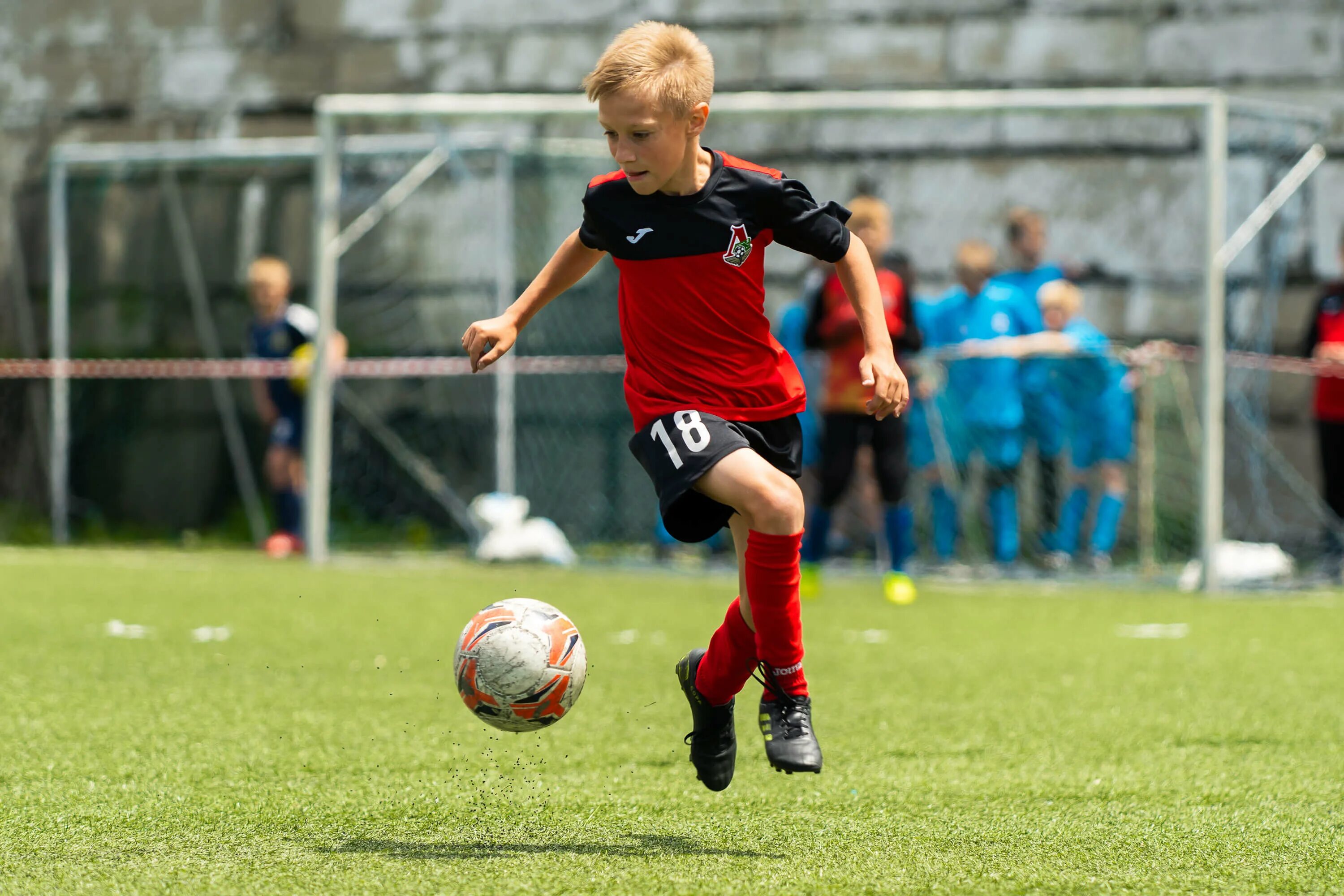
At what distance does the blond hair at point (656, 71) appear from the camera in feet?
12.6

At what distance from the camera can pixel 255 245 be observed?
13.1 m

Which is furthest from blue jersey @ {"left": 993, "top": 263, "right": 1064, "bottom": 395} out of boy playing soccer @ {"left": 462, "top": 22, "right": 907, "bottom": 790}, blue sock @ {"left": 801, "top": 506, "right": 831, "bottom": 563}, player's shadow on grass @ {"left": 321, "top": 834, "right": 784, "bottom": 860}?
player's shadow on grass @ {"left": 321, "top": 834, "right": 784, "bottom": 860}

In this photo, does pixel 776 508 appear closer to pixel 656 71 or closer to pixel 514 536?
pixel 656 71

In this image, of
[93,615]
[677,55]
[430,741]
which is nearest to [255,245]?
[93,615]

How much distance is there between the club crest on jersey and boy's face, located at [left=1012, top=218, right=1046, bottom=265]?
21.9 ft

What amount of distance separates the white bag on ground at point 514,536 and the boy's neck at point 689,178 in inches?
275

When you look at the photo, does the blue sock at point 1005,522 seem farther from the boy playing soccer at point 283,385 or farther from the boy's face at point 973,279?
the boy playing soccer at point 283,385

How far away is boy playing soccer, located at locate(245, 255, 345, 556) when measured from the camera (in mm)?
11859

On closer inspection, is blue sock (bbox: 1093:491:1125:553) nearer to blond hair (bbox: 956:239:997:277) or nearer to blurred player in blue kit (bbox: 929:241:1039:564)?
blurred player in blue kit (bbox: 929:241:1039:564)

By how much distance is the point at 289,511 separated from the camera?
1195 cm

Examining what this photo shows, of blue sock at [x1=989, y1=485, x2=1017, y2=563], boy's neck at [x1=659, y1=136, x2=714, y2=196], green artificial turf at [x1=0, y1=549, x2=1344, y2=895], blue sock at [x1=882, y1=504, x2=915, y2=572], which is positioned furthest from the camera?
blue sock at [x1=989, y1=485, x2=1017, y2=563]

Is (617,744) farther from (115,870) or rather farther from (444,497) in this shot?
(444,497)

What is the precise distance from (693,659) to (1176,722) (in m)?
1.82

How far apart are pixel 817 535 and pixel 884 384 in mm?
5508
